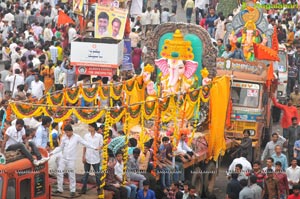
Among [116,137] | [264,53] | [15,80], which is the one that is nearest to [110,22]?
[15,80]

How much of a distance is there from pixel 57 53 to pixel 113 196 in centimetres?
1331

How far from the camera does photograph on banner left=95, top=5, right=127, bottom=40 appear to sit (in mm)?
28750

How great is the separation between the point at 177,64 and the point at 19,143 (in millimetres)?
6869

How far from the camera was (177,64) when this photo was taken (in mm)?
24141

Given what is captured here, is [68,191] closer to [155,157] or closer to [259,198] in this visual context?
[155,157]

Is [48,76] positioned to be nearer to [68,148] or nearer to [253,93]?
[253,93]

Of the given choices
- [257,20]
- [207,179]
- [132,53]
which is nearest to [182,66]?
[207,179]

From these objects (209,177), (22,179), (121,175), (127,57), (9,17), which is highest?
(9,17)

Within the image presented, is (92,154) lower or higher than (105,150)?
lower

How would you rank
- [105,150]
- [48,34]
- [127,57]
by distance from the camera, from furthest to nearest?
[48,34]
[127,57]
[105,150]

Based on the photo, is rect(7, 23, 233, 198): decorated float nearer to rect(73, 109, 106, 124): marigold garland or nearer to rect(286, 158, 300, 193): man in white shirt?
rect(73, 109, 106, 124): marigold garland

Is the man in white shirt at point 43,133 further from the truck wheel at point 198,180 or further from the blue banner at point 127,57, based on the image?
the blue banner at point 127,57

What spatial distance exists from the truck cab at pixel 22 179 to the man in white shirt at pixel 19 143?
79 millimetres

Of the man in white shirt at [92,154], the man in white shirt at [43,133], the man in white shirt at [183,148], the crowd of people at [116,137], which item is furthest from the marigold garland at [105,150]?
the man in white shirt at [183,148]
